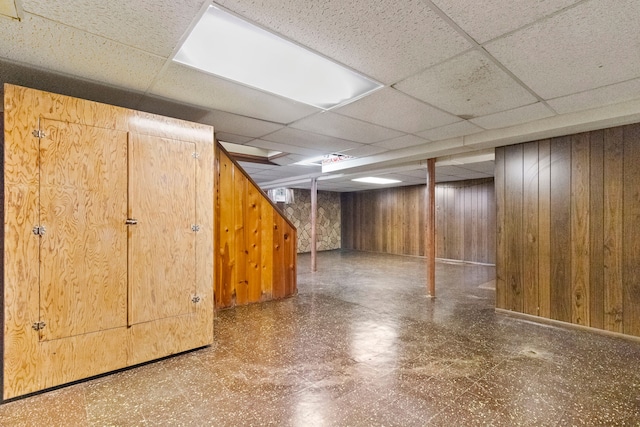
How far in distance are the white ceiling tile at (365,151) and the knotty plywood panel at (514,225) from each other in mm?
1539

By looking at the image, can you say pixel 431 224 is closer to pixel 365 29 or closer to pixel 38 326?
pixel 365 29

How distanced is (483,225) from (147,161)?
7322 millimetres

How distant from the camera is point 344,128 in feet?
10.6

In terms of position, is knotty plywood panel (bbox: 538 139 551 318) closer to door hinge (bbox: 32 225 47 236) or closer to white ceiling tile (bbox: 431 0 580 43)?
white ceiling tile (bbox: 431 0 580 43)

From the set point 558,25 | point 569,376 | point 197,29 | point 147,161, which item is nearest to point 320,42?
point 197,29

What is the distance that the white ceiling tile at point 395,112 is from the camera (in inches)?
95.3

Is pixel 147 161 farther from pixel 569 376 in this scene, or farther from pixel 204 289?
pixel 569 376

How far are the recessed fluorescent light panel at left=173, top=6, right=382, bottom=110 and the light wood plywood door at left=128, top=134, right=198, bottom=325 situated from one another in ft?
2.60

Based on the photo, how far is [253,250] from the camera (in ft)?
13.5

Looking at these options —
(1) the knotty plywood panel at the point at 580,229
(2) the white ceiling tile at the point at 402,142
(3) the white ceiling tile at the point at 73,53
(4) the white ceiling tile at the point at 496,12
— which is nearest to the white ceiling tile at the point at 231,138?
(3) the white ceiling tile at the point at 73,53

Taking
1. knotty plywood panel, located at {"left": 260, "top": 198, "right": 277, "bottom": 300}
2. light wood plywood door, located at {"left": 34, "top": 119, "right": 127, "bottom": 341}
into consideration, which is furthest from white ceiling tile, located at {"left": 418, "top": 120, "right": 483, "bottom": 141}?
light wood plywood door, located at {"left": 34, "top": 119, "right": 127, "bottom": 341}

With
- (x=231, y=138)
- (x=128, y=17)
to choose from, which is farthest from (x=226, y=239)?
(x=128, y=17)

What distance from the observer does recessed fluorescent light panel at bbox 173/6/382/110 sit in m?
1.63

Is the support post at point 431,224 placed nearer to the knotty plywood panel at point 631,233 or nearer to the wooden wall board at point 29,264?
the knotty plywood panel at point 631,233
